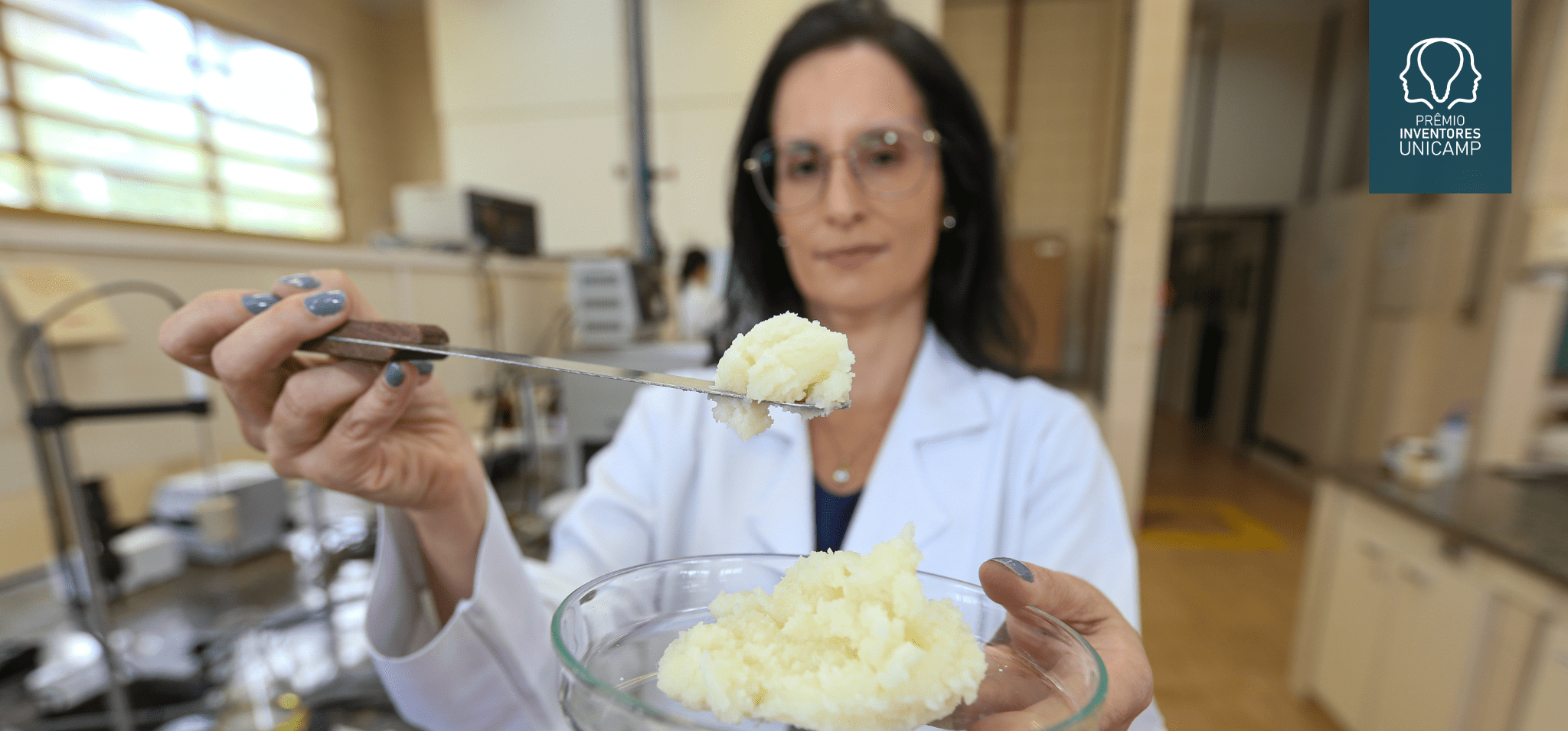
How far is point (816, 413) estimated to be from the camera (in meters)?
0.33

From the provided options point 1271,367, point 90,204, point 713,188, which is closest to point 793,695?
point 90,204

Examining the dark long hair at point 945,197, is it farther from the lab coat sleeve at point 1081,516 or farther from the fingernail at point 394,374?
the fingernail at point 394,374

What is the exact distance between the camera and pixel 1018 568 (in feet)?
1.00

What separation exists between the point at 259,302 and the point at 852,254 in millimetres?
568

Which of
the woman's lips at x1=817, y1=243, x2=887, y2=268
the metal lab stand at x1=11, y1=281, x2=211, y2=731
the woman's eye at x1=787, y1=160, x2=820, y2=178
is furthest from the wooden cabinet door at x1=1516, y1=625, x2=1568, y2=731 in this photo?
the metal lab stand at x1=11, y1=281, x2=211, y2=731

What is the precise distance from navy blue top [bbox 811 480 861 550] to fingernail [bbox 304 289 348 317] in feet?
1.29

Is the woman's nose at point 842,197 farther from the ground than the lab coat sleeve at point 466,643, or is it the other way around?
the woman's nose at point 842,197

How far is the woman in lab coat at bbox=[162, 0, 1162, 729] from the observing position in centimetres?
43

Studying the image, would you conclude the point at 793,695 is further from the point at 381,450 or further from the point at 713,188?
the point at 713,188

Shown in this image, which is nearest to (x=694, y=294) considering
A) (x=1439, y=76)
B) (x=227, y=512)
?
(x=227, y=512)

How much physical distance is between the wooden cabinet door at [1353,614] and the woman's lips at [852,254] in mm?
1130

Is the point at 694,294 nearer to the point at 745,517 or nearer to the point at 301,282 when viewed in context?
the point at 745,517

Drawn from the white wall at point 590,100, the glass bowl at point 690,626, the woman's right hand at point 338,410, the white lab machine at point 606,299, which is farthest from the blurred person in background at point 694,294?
the glass bowl at point 690,626

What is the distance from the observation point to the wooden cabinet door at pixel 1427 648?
39cm
